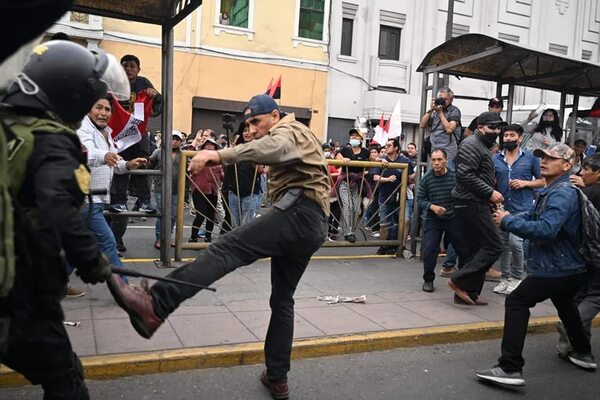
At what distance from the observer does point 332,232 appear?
8.71m

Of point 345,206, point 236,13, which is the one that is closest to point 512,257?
point 345,206

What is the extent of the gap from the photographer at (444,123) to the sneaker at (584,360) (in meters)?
3.63

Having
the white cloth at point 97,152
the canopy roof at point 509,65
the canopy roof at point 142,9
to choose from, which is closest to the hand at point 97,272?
the white cloth at point 97,152

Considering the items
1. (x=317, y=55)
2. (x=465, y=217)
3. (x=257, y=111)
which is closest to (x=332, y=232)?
(x=465, y=217)

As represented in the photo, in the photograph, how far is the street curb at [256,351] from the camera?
153 inches

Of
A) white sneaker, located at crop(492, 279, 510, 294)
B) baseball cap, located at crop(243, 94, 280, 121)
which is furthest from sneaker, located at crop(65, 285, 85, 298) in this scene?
white sneaker, located at crop(492, 279, 510, 294)

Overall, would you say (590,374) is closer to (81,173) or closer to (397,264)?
(397,264)

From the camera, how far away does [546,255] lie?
4.14m

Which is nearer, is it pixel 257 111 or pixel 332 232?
pixel 257 111

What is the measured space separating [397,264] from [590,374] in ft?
11.9

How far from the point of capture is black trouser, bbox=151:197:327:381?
127 inches

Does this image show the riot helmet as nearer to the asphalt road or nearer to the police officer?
the police officer

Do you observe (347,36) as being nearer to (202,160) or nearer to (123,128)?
(123,128)

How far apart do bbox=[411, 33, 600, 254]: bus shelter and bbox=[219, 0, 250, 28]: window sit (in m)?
12.9
